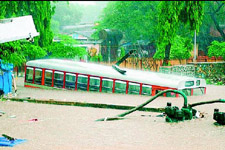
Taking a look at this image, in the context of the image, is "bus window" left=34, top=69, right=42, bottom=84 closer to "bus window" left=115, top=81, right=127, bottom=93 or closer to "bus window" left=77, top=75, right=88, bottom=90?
"bus window" left=77, top=75, right=88, bottom=90

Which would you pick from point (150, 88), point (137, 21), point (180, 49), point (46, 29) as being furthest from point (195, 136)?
point (137, 21)

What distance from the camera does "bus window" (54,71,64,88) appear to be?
22.0 m

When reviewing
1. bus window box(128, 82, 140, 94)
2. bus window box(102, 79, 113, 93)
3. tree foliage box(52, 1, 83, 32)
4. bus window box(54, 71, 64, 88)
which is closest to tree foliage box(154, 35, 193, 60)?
bus window box(54, 71, 64, 88)

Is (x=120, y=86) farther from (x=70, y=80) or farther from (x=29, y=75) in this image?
(x=29, y=75)

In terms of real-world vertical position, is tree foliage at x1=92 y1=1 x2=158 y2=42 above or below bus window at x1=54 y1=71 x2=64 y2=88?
above

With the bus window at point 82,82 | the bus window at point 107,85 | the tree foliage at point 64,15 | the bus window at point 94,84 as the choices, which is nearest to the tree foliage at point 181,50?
the bus window at point 82,82

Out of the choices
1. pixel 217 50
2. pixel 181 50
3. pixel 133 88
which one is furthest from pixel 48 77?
pixel 181 50

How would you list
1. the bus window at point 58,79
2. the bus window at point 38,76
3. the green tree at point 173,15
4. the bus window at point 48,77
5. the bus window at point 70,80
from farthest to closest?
the green tree at point 173,15
the bus window at point 38,76
the bus window at point 48,77
the bus window at point 58,79
the bus window at point 70,80

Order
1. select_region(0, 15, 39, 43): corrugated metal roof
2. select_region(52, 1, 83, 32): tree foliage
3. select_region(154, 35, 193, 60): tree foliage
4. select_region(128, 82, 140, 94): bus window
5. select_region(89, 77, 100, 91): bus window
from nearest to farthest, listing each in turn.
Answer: select_region(0, 15, 39, 43): corrugated metal roof
select_region(128, 82, 140, 94): bus window
select_region(89, 77, 100, 91): bus window
select_region(154, 35, 193, 60): tree foliage
select_region(52, 1, 83, 32): tree foliage

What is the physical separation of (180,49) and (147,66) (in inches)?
195

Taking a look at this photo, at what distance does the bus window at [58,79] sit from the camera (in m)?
22.0

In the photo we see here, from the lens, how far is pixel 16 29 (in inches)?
479

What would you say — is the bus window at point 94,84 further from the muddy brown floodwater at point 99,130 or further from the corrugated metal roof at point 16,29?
the corrugated metal roof at point 16,29

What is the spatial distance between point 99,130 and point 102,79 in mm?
10327
